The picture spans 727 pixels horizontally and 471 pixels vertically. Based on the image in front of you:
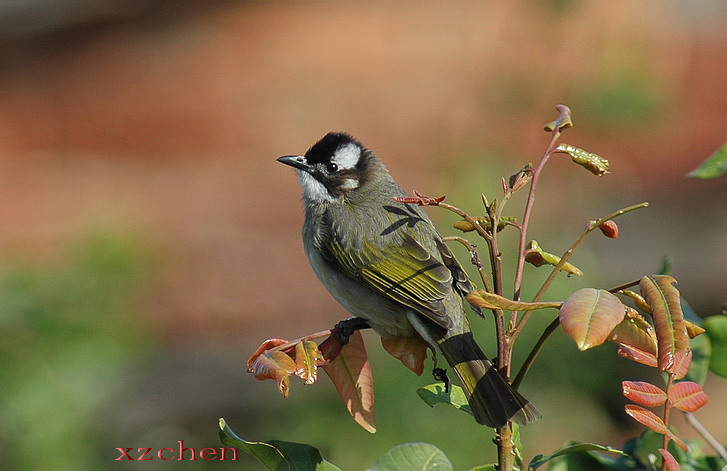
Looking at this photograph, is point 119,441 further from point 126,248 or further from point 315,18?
point 315,18

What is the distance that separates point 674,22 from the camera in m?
10.9

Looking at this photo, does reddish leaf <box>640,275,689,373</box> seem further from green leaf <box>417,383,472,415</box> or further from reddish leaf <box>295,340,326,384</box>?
reddish leaf <box>295,340,326,384</box>

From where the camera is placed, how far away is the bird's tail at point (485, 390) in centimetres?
181

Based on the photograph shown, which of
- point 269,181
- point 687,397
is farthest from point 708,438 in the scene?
point 269,181

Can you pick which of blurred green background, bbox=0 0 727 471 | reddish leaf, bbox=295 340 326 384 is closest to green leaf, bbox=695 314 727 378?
reddish leaf, bbox=295 340 326 384

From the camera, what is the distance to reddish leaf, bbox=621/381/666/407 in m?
1.58

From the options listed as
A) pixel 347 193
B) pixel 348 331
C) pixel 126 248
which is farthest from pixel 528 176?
pixel 126 248

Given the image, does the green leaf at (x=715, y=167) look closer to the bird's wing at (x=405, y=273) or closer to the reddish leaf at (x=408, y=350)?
the reddish leaf at (x=408, y=350)

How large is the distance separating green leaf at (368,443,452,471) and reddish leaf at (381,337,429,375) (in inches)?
15.9

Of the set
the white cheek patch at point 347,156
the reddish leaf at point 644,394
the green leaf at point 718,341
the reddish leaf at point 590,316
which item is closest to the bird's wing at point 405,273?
the white cheek patch at point 347,156

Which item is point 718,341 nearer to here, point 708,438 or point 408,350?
point 708,438

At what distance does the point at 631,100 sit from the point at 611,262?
3.90ft

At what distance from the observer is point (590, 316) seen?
144cm

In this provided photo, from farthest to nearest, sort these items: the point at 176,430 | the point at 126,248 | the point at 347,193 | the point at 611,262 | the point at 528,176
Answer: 1. the point at 611,262
2. the point at 176,430
3. the point at 126,248
4. the point at 347,193
5. the point at 528,176
